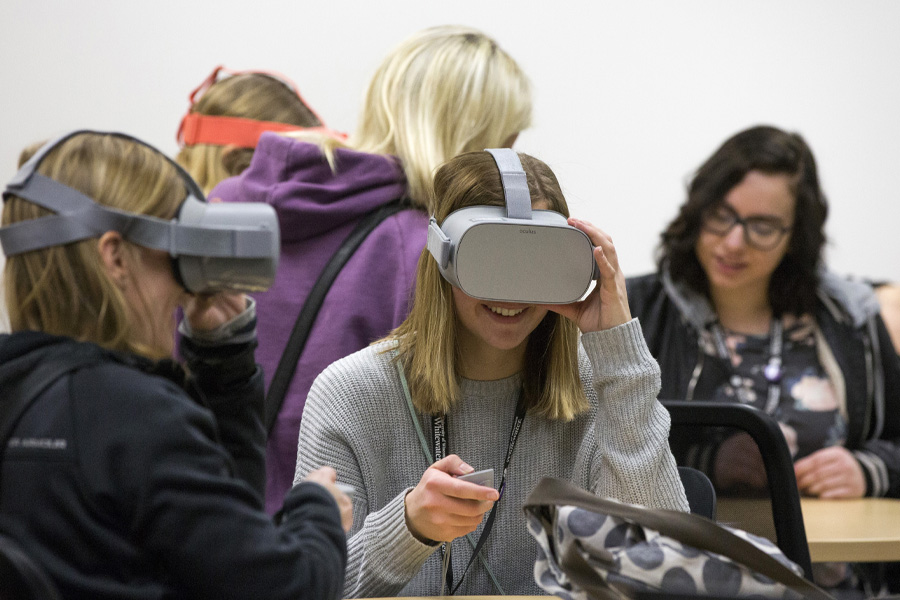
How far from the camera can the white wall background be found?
3066 millimetres

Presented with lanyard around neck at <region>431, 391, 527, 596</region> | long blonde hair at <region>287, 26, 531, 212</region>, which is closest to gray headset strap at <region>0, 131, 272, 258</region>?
lanyard around neck at <region>431, 391, 527, 596</region>

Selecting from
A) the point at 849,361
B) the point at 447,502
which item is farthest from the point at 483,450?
the point at 849,361

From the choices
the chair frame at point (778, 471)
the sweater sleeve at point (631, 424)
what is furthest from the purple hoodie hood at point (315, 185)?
the chair frame at point (778, 471)

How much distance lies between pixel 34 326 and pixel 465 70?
46.7 inches

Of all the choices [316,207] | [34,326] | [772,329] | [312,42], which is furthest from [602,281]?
[312,42]

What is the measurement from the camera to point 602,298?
1352 millimetres

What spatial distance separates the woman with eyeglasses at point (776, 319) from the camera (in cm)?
244

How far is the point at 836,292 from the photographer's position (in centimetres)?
260

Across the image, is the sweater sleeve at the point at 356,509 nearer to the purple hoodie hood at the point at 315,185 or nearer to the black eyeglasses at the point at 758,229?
the purple hoodie hood at the point at 315,185

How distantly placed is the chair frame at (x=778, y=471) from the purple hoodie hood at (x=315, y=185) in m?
0.77

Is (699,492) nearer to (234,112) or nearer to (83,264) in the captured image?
(83,264)

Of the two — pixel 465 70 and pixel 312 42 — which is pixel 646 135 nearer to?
pixel 312 42

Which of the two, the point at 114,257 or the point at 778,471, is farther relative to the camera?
the point at 778,471

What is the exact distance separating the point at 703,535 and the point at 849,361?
1744 mm
